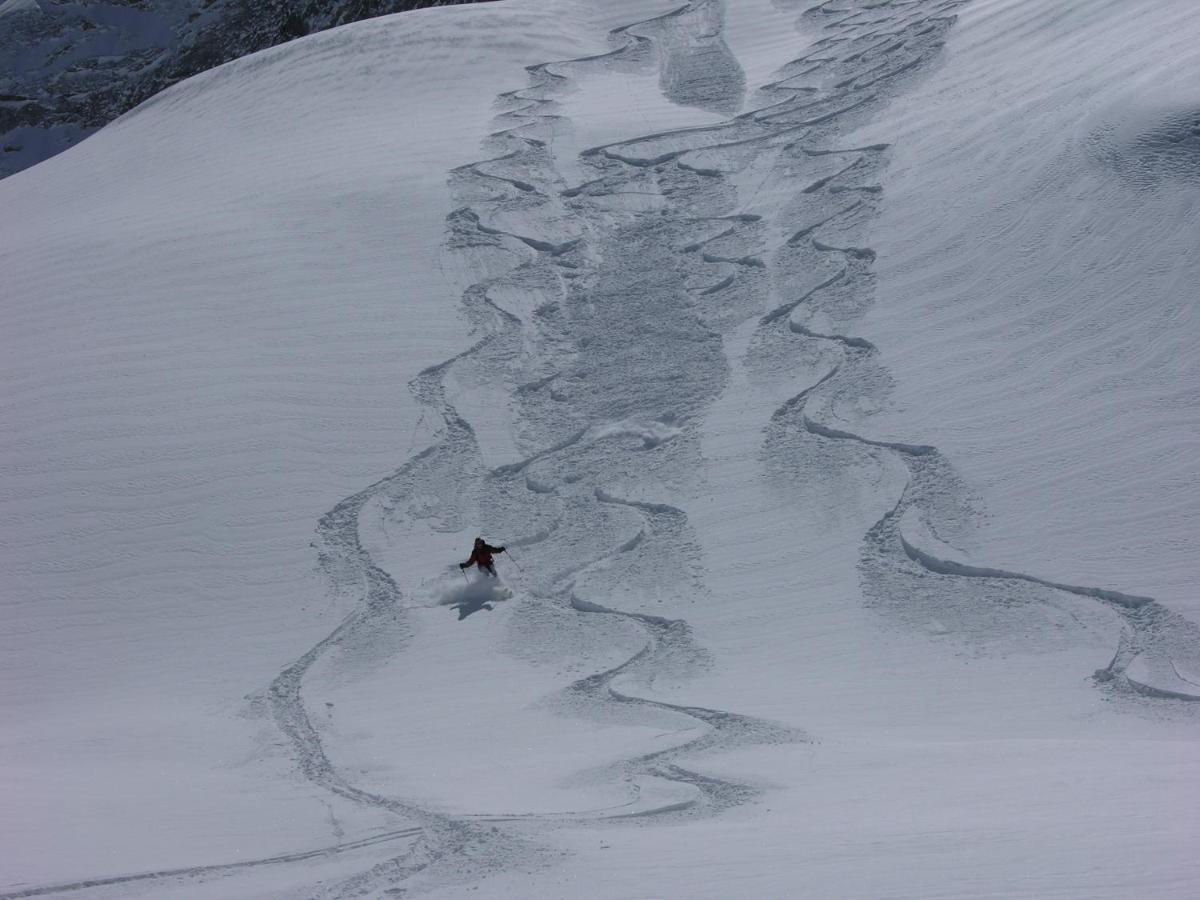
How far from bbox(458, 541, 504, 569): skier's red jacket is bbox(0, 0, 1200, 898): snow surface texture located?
370 mm

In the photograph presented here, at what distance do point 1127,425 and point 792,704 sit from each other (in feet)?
19.3

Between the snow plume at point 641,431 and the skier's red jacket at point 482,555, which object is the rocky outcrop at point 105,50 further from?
the skier's red jacket at point 482,555

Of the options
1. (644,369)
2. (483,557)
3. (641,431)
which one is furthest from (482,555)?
(644,369)

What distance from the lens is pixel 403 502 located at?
14.7 metres

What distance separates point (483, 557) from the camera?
13.0m

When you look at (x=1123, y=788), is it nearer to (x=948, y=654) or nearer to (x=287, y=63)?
(x=948, y=654)

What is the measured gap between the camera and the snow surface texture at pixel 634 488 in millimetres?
8656

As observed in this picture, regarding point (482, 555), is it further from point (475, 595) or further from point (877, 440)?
point (877, 440)

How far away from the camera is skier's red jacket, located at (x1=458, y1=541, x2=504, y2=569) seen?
13.0 meters

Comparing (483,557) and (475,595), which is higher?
(483,557)

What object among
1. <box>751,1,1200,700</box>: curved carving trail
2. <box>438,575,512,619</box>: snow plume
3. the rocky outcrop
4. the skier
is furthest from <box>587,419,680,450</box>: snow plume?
the rocky outcrop

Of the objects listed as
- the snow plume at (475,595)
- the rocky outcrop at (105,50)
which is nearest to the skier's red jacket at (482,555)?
the snow plume at (475,595)

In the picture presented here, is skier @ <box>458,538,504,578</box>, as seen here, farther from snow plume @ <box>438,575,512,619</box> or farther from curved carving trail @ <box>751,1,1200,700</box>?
curved carving trail @ <box>751,1,1200,700</box>

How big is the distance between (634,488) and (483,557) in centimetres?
233
